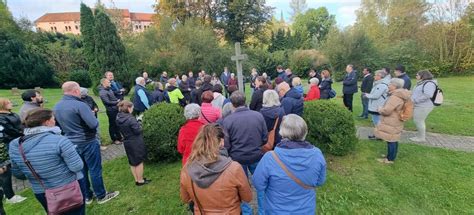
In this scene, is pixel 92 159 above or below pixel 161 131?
below

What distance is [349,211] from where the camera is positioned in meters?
4.15

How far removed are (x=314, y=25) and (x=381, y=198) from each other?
55960mm

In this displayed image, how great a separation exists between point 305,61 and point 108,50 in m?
22.1

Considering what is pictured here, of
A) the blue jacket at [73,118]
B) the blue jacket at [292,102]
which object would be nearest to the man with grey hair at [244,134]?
the blue jacket at [292,102]

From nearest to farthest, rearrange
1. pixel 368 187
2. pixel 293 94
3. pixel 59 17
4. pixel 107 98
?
pixel 368 187 < pixel 293 94 < pixel 107 98 < pixel 59 17

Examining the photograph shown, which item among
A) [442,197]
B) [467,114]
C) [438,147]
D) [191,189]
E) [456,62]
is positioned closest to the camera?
[191,189]

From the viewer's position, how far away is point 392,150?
5.59m

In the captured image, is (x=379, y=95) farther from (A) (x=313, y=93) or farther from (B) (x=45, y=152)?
(B) (x=45, y=152)

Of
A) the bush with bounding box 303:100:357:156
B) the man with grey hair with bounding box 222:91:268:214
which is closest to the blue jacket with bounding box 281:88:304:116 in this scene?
the bush with bounding box 303:100:357:156

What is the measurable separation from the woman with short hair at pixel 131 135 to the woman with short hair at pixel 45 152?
1.44 metres

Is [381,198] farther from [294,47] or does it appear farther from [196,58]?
[294,47]

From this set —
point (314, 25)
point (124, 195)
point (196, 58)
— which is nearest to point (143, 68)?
point (196, 58)

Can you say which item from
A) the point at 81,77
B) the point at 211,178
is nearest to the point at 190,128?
the point at 211,178

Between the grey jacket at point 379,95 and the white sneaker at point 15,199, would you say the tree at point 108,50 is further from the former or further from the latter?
the grey jacket at point 379,95
